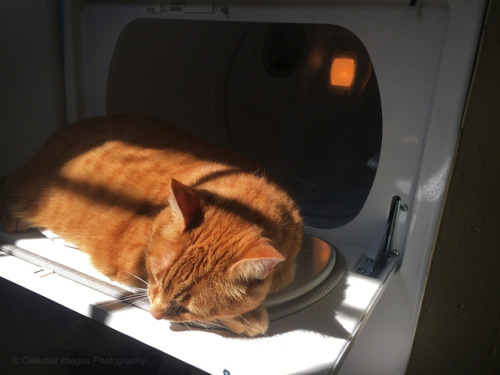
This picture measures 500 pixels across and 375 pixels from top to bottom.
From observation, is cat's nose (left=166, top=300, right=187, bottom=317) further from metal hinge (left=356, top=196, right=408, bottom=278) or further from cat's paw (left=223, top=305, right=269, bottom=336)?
metal hinge (left=356, top=196, right=408, bottom=278)

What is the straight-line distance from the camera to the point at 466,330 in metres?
1.09

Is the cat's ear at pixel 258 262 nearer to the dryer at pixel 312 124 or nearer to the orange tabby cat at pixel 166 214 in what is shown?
the orange tabby cat at pixel 166 214

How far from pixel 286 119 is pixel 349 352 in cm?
125

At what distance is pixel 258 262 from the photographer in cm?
69

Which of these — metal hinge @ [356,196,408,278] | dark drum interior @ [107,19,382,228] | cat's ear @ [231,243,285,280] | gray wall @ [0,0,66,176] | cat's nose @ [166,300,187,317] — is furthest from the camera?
dark drum interior @ [107,19,382,228]

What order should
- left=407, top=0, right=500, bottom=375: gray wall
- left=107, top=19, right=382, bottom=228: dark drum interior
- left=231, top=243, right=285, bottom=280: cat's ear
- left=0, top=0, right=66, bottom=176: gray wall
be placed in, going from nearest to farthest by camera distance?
1. left=231, top=243, right=285, bottom=280: cat's ear
2. left=407, top=0, right=500, bottom=375: gray wall
3. left=0, top=0, right=66, bottom=176: gray wall
4. left=107, top=19, right=382, bottom=228: dark drum interior

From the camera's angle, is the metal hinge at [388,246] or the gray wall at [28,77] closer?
the metal hinge at [388,246]

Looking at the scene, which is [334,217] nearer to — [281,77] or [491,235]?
[491,235]

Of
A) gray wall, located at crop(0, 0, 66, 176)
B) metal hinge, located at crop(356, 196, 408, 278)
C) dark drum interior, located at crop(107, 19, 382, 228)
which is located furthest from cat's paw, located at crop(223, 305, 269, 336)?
gray wall, located at crop(0, 0, 66, 176)

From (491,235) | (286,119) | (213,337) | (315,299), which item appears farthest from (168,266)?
(286,119)

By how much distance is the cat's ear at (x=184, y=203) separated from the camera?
76cm

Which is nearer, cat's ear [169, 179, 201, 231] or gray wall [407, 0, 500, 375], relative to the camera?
cat's ear [169, 179, 201, 231]

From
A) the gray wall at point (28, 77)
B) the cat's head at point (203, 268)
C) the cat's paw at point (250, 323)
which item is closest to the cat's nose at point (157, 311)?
the cat's head at point (203, 268)

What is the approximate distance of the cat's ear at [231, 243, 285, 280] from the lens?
2.21ft
